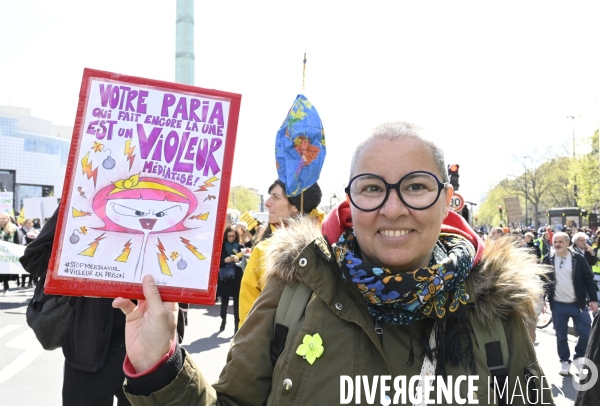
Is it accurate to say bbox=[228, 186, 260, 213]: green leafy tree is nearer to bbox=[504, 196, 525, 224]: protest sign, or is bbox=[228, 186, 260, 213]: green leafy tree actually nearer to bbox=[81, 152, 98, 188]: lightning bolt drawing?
bbox=[504, 196, 525, 224]: protest sign

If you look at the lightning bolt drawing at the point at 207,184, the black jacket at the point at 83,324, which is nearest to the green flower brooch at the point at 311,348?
the lightning bolt drawing at the point at 207,184

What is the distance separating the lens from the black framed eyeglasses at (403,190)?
171 centimetres

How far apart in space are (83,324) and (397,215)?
2.14 metres

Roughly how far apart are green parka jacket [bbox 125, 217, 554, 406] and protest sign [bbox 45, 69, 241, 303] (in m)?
0.27

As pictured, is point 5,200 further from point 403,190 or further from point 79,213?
point 403,190

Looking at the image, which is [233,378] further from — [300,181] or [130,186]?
[300,181]

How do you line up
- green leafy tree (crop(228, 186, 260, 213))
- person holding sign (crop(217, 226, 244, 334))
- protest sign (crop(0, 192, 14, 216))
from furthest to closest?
green leafy tree (crop(228, 186, 260, 213)), protest sign (crop(0, 192, 14, 216)), person holding sign (crop(217, 226, 244, 334))

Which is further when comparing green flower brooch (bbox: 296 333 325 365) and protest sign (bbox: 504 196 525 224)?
protest sign (bbox: 504 196 525 224)

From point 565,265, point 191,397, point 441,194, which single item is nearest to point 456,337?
point 441,194

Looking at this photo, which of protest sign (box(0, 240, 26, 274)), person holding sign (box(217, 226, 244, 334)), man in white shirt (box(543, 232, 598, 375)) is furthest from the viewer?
protest sign (box(0, 240, 26, 274))

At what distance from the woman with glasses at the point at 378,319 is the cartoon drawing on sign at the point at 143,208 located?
178 mm

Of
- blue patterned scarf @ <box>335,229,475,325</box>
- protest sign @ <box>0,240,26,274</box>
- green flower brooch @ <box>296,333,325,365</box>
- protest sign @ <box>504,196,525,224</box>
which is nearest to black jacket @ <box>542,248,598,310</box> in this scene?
blue patterned scarf @ <box>335,229,475,325</box>

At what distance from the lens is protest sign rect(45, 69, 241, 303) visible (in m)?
1.63

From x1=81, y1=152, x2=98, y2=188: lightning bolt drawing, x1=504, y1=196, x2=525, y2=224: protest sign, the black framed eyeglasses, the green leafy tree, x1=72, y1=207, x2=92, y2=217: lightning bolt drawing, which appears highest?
the green leafy tree
